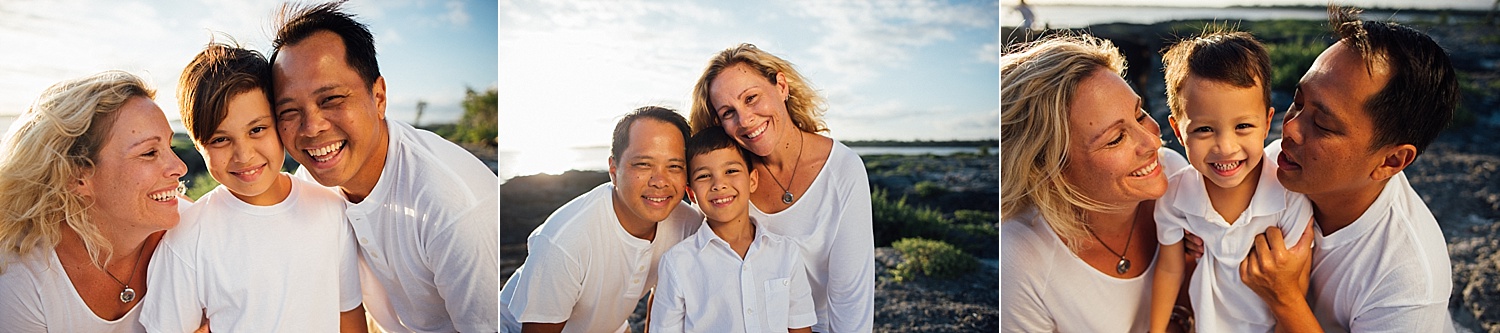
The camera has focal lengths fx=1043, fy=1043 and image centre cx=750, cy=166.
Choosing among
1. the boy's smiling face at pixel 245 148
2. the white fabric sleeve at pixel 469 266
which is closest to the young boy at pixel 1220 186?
the white fabric sleeve at pixel 469 266

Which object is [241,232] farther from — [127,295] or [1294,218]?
[1294,218]

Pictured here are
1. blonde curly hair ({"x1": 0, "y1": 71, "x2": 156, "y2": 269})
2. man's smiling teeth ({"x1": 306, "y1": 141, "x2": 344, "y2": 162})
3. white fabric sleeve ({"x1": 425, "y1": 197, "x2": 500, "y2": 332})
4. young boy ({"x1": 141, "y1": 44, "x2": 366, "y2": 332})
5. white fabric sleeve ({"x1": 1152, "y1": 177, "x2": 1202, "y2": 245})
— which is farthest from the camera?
white fabric sleeve ({"x1": 1152, "y1": 177, "x2": 1202, "y2": 245})

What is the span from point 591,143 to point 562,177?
0.17m

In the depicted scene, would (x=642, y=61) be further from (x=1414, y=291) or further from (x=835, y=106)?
(x=1414, y=291)

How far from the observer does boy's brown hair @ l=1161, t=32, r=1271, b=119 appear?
12.3 feet

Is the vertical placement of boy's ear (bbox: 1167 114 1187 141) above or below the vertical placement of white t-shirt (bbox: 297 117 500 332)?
above

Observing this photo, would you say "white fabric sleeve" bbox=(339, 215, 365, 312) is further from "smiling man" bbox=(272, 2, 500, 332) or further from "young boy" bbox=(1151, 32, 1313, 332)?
"young boy" bbox=(1151, 32, 1313, 332)

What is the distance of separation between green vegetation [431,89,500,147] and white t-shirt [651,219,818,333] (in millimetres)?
814

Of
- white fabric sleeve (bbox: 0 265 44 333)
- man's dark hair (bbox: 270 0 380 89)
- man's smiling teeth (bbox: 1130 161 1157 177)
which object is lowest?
white fabric sleeve (bbox: 0 265 44 333)

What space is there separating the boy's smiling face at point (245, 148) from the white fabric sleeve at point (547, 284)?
0.96 m

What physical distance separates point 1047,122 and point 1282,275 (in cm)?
103

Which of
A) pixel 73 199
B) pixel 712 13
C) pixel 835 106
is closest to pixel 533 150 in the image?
pixel 712 13

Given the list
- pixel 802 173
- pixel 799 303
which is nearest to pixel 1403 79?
pixel 802 173

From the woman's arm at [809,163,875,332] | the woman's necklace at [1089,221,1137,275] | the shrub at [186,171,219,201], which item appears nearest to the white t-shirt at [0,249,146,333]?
the shrub at [186,171,219,201]
